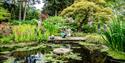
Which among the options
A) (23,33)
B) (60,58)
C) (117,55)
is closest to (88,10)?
(23,33)

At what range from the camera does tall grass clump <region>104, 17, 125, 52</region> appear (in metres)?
6.35

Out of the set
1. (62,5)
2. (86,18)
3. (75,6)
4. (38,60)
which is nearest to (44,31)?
(75,6)

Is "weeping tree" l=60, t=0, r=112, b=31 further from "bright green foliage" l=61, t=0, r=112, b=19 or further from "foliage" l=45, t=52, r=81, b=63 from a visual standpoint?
"foliage" l=45, t=52, r=81, b=63

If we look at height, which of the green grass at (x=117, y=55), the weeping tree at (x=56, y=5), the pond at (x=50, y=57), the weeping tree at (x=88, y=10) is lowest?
the pond at (x=50, y=57)

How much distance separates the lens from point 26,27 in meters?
10.8

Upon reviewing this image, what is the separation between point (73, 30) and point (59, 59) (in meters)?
8.32

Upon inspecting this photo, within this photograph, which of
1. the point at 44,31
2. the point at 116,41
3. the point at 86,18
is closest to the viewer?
the point at 116,41

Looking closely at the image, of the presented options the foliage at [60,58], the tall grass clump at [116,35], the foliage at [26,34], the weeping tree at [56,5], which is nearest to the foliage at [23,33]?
the foliage at [26,34]

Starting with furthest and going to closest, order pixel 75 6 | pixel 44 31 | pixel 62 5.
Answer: pixel 62 5, pixel 75 6, pixel 44 31

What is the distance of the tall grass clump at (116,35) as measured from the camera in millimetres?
6349

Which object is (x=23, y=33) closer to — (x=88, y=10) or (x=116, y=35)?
(x=88, y=10)

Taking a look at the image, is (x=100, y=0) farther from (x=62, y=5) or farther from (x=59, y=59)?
(x=62, y=5)

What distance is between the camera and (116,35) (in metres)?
6.46

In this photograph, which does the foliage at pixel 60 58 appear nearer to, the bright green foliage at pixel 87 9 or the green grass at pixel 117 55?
the green grass at pixel 117 55
